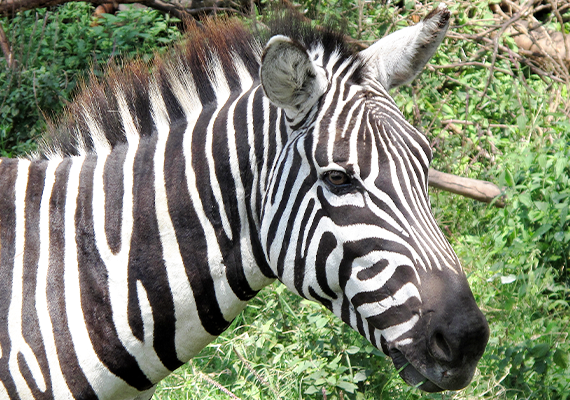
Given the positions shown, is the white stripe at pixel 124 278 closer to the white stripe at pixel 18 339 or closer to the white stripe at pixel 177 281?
the white stripe at pixel 177 281

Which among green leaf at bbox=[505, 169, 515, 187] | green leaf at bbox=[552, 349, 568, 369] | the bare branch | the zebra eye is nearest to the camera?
the zebra eye

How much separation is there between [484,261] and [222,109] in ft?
10.6

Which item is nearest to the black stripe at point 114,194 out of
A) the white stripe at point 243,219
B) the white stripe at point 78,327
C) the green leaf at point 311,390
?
the white stripe at point 78,327

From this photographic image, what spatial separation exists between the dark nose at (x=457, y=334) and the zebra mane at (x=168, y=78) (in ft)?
4.25

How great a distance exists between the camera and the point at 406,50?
279 centimetres

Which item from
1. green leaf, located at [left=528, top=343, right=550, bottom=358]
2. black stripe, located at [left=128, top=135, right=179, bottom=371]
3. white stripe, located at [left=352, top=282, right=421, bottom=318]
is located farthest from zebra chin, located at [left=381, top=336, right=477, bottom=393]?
green leaf, located at [left=528, top=343, right=550, bottom=358]

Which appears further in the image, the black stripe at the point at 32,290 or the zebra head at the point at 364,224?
the black stripe at the point at 32,290

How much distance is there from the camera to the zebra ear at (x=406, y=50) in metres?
2.72

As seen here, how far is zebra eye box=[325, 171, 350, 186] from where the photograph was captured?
7.70 feet

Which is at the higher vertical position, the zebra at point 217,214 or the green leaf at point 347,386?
the zebra at point 217,214

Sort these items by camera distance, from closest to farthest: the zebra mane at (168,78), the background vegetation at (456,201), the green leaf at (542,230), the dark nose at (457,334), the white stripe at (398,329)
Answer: the dark nose at (457,334), the white stripe at (398,329), the zebra mane at (168,78), the background vegetation at (456,201), the green leaf at (542,230)

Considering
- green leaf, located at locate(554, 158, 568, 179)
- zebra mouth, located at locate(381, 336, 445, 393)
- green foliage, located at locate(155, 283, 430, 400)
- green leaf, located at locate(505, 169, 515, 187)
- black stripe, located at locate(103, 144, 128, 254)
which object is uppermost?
black stripe, located at locate(103, 144, 128, 254)

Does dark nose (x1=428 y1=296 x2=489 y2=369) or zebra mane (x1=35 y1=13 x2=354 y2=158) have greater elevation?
zebra mane (x1=35 y1=13 x2=354 y2=158)

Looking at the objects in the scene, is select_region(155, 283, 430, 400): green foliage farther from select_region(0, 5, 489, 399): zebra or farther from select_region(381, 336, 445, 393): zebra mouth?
select_region(0, 5, 489, 399): zebra
